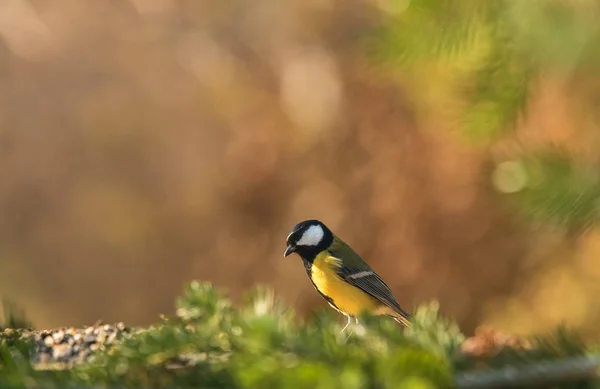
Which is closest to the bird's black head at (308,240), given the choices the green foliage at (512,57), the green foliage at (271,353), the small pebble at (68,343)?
the green foliage at (512,57)

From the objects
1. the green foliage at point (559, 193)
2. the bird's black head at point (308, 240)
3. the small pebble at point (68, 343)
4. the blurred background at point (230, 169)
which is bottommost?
the small pebble at point (68, 343)

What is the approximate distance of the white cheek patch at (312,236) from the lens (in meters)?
1.47

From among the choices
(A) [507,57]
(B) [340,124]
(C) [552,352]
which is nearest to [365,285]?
(A) [507,57]

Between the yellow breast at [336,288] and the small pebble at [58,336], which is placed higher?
the yellow breast at [336,288]

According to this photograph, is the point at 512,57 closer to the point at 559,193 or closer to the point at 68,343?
the point at 559,193

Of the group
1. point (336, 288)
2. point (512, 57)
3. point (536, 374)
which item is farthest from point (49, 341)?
point (336, 288)

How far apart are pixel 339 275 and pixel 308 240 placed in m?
0.10

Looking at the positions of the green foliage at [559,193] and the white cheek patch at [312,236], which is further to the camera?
the white cheek patch at [312,236]

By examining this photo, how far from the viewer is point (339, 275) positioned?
1419mm

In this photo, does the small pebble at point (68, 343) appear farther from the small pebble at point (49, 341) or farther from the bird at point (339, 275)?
the bird at point (339, 275)

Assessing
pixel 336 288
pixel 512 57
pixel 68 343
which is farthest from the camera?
pixel 336 288

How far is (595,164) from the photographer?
29.8 inches

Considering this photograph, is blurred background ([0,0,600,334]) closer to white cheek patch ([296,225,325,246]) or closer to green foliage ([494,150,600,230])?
white cheek patch ([296,225,325,246])

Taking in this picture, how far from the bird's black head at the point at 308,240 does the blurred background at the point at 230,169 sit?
1039 mm
